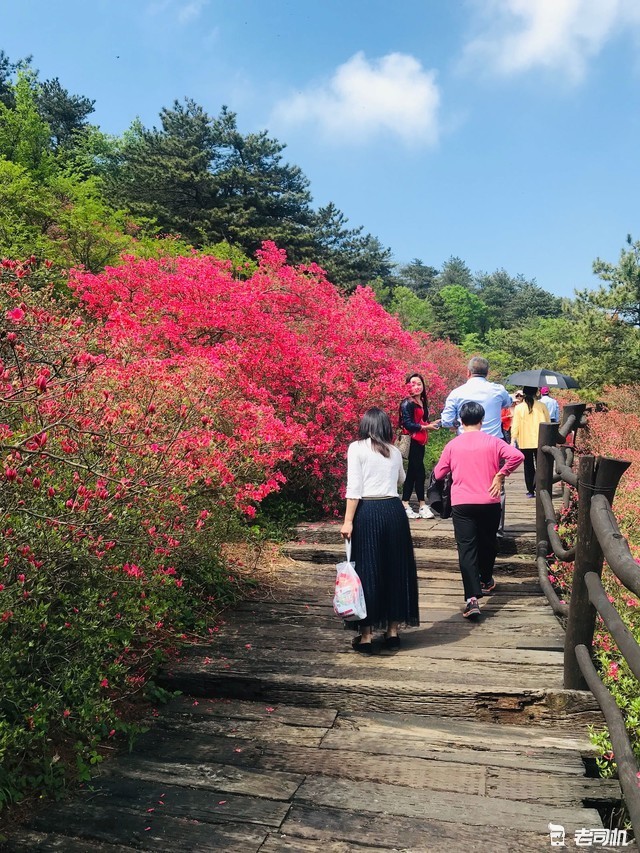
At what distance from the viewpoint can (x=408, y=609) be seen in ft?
12.6

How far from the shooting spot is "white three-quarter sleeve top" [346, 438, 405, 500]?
3879 millimetres

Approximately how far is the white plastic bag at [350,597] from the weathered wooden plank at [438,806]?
1.16m

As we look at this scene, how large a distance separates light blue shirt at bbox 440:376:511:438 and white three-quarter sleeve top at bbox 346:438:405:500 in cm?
167

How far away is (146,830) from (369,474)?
2.23 m

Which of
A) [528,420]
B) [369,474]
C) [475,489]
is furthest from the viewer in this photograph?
[528,420]

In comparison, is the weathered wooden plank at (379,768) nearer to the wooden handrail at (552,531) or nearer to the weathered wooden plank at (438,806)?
the weathered wooden plank at (438,806)

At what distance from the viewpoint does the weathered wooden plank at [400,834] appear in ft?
6.91

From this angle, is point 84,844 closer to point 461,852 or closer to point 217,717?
point 217,717

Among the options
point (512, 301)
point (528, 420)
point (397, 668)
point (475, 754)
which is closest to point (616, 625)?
point (475, 754)

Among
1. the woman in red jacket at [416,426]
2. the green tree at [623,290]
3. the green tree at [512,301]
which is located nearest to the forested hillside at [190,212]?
the green tree at [623,290]

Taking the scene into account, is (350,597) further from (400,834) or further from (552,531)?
(552,531)

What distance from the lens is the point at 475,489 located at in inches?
170

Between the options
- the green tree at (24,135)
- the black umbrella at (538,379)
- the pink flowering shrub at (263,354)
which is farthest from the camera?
the green tree at (24,135)

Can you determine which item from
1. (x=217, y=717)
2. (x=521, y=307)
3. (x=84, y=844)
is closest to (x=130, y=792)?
(x=84, y=844)
